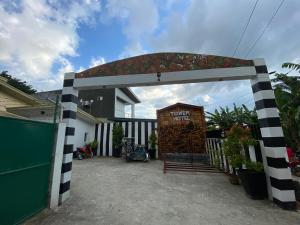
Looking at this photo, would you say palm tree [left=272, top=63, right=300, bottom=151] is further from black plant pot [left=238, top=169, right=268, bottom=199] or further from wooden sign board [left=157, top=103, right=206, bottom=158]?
black plant pot [left=238, top=169, right=268, bottom=199]

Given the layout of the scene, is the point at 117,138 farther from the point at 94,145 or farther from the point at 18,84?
the point at 18,84

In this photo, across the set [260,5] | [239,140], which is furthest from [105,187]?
[260,5]

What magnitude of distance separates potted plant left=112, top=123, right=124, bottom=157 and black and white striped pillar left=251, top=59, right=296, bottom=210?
8.14 meters

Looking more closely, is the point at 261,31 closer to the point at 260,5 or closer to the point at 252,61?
the point at 260,5

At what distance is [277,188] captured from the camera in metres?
2.93

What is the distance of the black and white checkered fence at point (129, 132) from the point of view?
10133 millimetres

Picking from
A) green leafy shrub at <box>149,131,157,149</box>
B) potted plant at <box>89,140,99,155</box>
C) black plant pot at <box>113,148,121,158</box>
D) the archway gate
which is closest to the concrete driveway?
the archway gate

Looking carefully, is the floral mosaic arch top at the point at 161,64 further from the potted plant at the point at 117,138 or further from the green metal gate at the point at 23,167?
the potted plant at the point at 117,138

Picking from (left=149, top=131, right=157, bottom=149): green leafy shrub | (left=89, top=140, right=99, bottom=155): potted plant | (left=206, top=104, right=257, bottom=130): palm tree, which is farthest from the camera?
(left=206, top=104, right=257, bottom=130): palm tree

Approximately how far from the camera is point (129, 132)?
10.4 metres

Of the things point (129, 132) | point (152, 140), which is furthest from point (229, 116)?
point (129, 132)

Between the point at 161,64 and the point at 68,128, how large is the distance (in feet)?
8.51

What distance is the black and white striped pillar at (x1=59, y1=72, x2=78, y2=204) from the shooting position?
3.21m

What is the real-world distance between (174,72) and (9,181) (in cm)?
345
